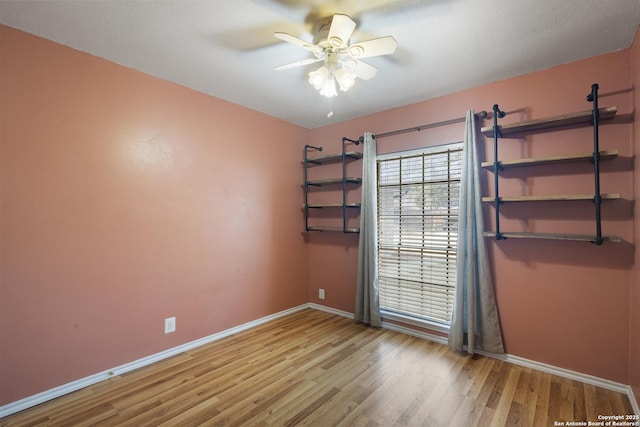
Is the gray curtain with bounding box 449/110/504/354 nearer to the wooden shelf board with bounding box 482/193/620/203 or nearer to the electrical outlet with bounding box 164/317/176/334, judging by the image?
the wooden shelf board with bounding box 482/193/620/203

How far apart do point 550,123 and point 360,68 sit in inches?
62.7

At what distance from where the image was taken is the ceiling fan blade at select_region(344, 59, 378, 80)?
6.75ft

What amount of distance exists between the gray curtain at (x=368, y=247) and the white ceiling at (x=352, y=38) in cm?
89

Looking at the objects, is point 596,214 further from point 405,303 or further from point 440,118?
point 405,303

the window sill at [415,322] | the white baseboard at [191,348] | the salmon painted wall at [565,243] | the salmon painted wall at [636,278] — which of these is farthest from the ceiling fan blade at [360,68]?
the white baseboard at [191,348]

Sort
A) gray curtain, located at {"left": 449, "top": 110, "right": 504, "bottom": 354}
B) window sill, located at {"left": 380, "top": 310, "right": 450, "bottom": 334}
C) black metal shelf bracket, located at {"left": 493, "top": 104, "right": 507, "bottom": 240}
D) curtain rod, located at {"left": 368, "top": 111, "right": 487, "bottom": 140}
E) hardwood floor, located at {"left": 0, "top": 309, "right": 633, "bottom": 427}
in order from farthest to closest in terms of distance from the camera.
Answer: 1. window sill, located at {"left": 380, "top": 310, "right": 450, "bottom": 334}
2. curtain rod, located at {"left": 368, "top": 111, "right": 487, "bottom": 140}
3. gray curtain, located at {"left": 449, "top": 110, "right": 504, "bottom": 354}
4. black metal shelf bracket, located at {"left": 493, "top": 104, "right": 507, "bottom": 240}
5. hardwood floor, located at {"left": 0, "top": 309, "right": 633, "bottom": 427}

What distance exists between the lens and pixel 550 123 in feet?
7.69

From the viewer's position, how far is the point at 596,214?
2.13 meters

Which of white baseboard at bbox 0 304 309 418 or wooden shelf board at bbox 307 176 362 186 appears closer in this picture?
white baseboard at bbox 0 304 309 418

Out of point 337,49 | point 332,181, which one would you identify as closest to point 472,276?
point 332,181

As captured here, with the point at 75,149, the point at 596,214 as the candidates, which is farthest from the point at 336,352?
the point at 75,149

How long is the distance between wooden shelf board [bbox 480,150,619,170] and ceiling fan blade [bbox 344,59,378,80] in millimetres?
1272

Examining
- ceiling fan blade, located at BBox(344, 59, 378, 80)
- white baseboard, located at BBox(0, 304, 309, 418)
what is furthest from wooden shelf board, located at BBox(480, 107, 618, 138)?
white baseboard, located at BBox(0, 304, 309, 418)

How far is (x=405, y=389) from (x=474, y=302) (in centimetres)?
102
